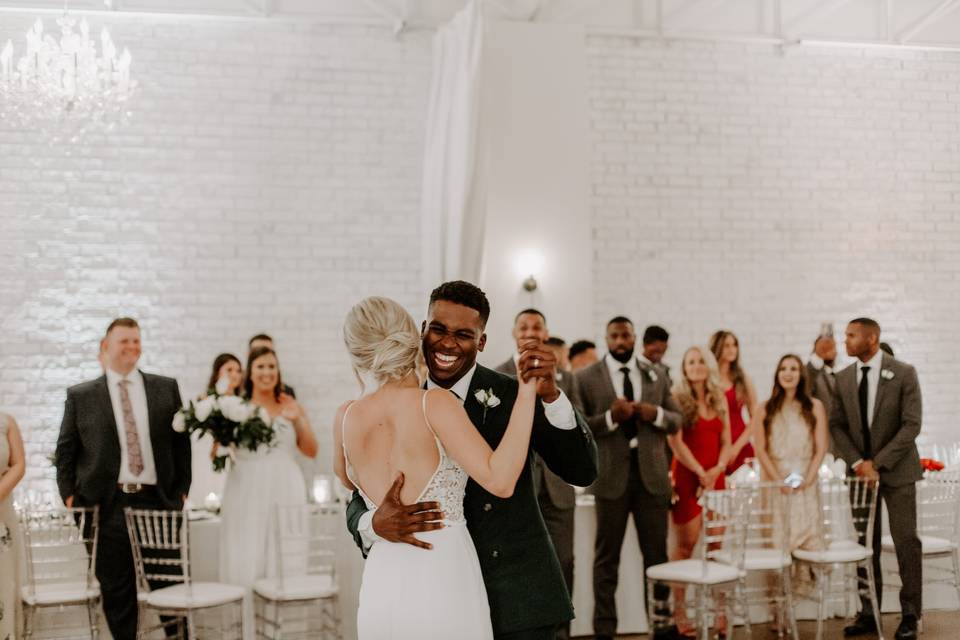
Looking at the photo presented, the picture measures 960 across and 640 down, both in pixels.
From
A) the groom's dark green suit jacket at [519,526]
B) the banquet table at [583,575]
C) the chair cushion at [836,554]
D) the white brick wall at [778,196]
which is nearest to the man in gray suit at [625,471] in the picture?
the banquet table at [583,575]

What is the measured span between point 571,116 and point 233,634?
480 cm

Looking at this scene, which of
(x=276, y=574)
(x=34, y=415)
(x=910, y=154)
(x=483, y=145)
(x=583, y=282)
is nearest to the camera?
(x=276, y=574)

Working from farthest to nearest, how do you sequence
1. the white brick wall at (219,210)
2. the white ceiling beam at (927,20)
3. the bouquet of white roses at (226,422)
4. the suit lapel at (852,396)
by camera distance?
1. the white ceiling beam at (927,20)
2. the white brick wall at (219,210)
3. the suit lapel at (852,396)
4. the bouquet of white roses at (226,422)

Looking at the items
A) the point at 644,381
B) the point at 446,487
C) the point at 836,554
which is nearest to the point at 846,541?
the point at 836,554

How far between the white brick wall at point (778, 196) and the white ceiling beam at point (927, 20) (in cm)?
17

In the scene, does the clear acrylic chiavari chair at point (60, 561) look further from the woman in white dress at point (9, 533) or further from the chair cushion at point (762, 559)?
the chair cushion at point (762, 559)

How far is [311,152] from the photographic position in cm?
864

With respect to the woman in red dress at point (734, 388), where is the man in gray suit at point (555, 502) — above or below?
below

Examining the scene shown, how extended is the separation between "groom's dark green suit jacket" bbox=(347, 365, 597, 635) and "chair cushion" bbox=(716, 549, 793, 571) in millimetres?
3149

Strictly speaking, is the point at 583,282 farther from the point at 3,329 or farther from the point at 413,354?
the point at 413,354

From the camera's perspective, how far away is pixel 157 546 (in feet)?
17.1

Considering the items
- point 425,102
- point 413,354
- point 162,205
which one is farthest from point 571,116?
point 413,354

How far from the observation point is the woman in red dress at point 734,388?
7634mm

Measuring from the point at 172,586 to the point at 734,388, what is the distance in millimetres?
4270
